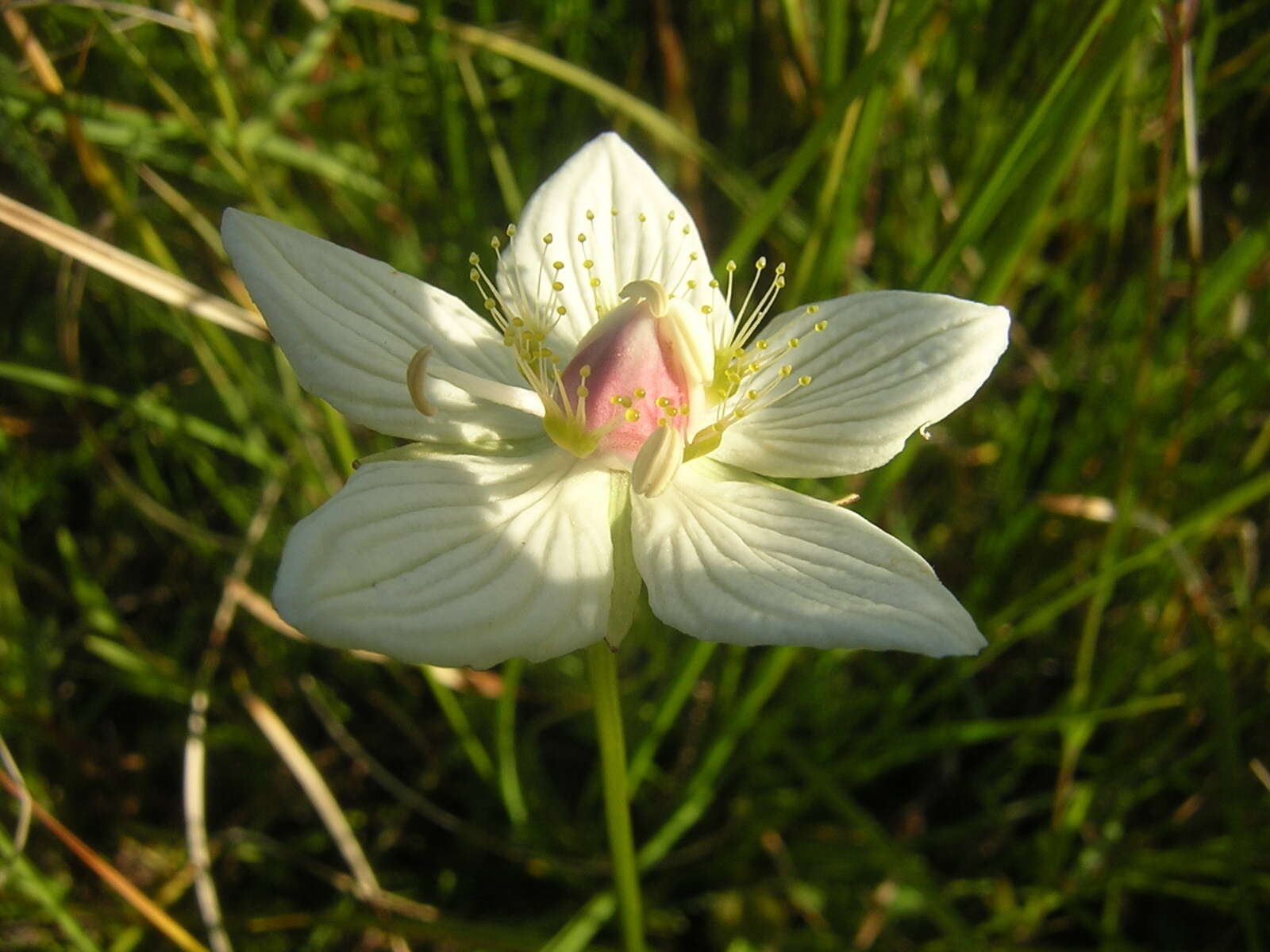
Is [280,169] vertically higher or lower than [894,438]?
higher

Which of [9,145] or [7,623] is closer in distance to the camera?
[9,145]

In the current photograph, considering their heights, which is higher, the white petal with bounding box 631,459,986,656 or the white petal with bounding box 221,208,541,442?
the white petal with bounding box 221,208,541,442

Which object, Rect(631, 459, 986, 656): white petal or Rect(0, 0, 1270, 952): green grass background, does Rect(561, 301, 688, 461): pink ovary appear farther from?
Rect(0, 0, 1270, 952): green grass background

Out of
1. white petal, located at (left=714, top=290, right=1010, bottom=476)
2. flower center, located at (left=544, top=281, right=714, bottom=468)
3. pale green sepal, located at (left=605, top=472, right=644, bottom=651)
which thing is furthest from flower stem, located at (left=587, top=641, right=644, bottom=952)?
white petal, located at (left=714, top=290, right=1010, bottom=476)

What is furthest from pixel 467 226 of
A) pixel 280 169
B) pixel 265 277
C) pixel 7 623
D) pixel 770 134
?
pixel 7 623

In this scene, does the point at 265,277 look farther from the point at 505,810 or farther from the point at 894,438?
the point at 505,810

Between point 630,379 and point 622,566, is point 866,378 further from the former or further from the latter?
point 622,566
